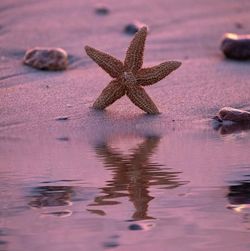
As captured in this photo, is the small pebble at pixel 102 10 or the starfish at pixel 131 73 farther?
the small pebble at pixel 102 10

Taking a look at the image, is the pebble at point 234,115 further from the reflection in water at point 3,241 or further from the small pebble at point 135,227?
the reflection in water at point 3,241

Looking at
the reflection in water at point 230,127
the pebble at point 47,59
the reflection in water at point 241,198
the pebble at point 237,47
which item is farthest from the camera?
A: the pebble at point 237,47

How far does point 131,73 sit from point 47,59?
3.93 feet

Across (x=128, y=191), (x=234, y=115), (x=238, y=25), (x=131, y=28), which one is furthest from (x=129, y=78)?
(x=238, y=25)

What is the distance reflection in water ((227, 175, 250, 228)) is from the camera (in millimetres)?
3497

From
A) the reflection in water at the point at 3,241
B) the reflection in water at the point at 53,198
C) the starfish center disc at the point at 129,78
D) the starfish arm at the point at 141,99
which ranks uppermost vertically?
the starfish center disc at the point at 129,78

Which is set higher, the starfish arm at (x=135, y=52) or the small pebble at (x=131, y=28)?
the small pebble at (x=131, y=28)

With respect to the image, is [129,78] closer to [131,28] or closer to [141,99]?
[141,99]

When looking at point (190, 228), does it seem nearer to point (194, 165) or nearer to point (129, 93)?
point (194, 165)

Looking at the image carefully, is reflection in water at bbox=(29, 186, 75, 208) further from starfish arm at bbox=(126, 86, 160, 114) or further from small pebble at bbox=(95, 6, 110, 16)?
small pebble at bbox=(95, 6, 110, 16)

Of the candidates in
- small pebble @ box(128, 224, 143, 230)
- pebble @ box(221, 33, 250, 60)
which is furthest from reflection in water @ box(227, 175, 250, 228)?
pebble @ box(221, 33, 250, 60)

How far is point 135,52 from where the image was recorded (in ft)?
17.7

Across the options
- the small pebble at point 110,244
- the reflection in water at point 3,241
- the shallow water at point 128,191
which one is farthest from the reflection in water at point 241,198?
the reflection in water at point 3,241

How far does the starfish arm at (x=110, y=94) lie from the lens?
213 inches
